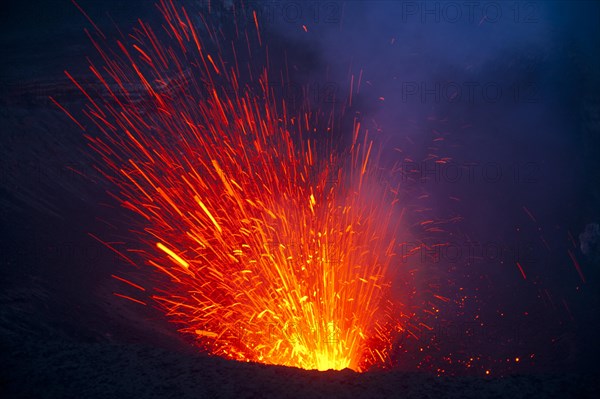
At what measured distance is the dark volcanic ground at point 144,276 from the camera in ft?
5.49

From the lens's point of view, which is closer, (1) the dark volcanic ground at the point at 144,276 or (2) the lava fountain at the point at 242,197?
(1) the dark volcanic ground at the point at 144,276

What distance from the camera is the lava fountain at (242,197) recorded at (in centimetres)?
418

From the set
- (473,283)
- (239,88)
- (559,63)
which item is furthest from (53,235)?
(559,63)

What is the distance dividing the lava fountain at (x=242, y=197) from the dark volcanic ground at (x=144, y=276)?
461 mm

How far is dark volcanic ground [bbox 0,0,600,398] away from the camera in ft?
5.49

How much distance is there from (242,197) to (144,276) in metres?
1.43

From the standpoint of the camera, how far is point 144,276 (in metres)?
4.30

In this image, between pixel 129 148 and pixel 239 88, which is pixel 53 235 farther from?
pixel 239 88

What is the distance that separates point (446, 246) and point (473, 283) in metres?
0.63

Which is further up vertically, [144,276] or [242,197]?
[242,197]

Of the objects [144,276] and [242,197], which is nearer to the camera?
[144,276]

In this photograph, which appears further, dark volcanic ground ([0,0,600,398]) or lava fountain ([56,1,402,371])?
lava fountain ([56,1,402,371])

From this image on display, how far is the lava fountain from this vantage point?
164 inches

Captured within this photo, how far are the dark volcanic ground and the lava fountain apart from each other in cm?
46
